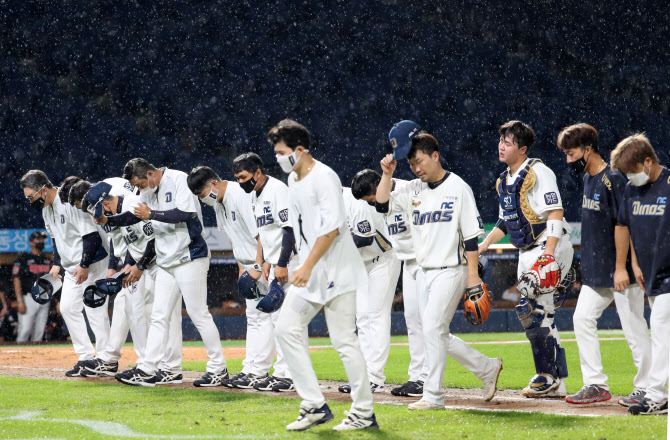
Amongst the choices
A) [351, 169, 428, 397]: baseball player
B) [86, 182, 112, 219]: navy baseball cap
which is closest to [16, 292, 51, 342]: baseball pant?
[86, 182, 112, 219]: navy baseball cap

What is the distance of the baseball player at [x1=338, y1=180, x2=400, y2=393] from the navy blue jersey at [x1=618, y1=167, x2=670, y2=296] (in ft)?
7.86

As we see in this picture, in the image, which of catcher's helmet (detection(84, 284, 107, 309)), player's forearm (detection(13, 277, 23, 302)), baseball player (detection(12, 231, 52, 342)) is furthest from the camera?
baseball player (detection(12, 231, 52, 342))

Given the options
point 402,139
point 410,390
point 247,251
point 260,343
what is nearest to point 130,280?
point 247,251

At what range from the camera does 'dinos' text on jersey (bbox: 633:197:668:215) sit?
198 inches

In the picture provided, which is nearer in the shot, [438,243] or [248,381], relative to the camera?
[438,243]

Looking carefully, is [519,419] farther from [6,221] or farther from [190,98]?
[190,98]

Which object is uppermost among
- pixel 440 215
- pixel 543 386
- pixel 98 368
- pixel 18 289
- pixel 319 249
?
pixel 440 215

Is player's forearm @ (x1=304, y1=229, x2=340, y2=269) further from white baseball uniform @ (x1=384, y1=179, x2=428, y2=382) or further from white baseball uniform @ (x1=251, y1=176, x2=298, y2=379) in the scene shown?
white baseball uniform @ (x1=251, y1=176, x2=298, y2=379)

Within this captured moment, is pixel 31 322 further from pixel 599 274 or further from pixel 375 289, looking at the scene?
pixel 599 274

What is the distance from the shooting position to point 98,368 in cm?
865

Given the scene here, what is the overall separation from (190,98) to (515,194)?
23.6 metres

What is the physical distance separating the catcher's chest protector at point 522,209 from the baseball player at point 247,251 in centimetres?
241

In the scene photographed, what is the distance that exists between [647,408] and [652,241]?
3.63 feet

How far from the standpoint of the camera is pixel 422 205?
5.57m
